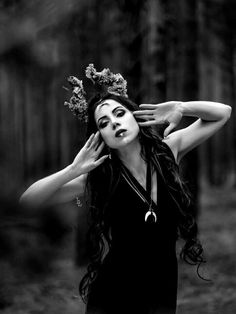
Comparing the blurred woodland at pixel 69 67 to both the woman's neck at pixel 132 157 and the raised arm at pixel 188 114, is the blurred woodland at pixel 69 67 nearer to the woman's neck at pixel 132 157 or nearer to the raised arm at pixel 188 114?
the woman's neck at pixel 132 157

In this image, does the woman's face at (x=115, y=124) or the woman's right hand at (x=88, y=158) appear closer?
the woman's right hand at (x=88, y=158)

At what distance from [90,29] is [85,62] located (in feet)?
1.41

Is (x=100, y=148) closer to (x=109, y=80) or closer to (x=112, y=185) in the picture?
(x=112, y=185)

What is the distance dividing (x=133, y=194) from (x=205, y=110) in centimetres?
61

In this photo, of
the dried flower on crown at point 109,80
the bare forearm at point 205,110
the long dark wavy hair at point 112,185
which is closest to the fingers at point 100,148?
the long dark wavy hair at point 112,185

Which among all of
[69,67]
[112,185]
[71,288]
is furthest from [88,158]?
[69,67]

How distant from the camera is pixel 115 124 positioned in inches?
120

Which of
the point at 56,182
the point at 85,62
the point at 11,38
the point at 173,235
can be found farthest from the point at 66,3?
the point at 85,62

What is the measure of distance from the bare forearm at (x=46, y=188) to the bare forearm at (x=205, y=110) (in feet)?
2.32

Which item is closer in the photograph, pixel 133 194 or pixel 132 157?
pixel 133 194

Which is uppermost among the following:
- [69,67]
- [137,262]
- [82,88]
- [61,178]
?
[69,67]

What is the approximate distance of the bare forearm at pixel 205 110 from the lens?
307 centimetres

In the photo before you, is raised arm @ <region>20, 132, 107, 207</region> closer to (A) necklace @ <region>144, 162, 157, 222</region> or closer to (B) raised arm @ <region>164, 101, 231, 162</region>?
(A) necklace @ <region>144, 162, 157, 222</region>

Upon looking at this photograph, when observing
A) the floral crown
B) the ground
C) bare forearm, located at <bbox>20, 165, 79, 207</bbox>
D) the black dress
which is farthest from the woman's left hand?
the ground
